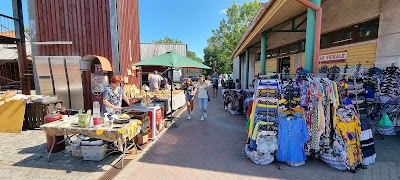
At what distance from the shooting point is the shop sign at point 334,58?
6.81 m

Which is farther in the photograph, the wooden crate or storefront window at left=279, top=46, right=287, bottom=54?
storefront window at left=279, top=46, right=287, bottom=54

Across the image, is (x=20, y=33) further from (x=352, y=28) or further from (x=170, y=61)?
(x=352, y=28)

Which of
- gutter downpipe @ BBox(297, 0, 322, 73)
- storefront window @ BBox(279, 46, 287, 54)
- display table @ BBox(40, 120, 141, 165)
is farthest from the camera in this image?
storefront window @ BBox(279, 46, 287, 54)

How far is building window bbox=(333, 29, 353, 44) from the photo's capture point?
261 inches

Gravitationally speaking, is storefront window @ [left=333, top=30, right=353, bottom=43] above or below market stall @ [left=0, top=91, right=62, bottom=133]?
above

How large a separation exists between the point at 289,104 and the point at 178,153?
2.60 metres

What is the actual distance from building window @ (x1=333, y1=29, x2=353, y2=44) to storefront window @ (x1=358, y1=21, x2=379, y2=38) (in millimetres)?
311

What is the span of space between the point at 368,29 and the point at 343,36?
87cm

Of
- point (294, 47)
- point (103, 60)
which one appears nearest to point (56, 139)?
point (103, 60)

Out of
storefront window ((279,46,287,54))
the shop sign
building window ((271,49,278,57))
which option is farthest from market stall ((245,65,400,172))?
building window ((271,49,278,57))

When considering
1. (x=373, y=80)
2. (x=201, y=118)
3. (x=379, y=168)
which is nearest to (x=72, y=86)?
(x=201, y=118)

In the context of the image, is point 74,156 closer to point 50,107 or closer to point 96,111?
point 96,111

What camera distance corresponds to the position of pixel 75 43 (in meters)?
8.09

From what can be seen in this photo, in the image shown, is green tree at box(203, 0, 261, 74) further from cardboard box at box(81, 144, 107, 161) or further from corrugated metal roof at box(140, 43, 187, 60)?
cardboard box at box(81, 144, 107, 161)
